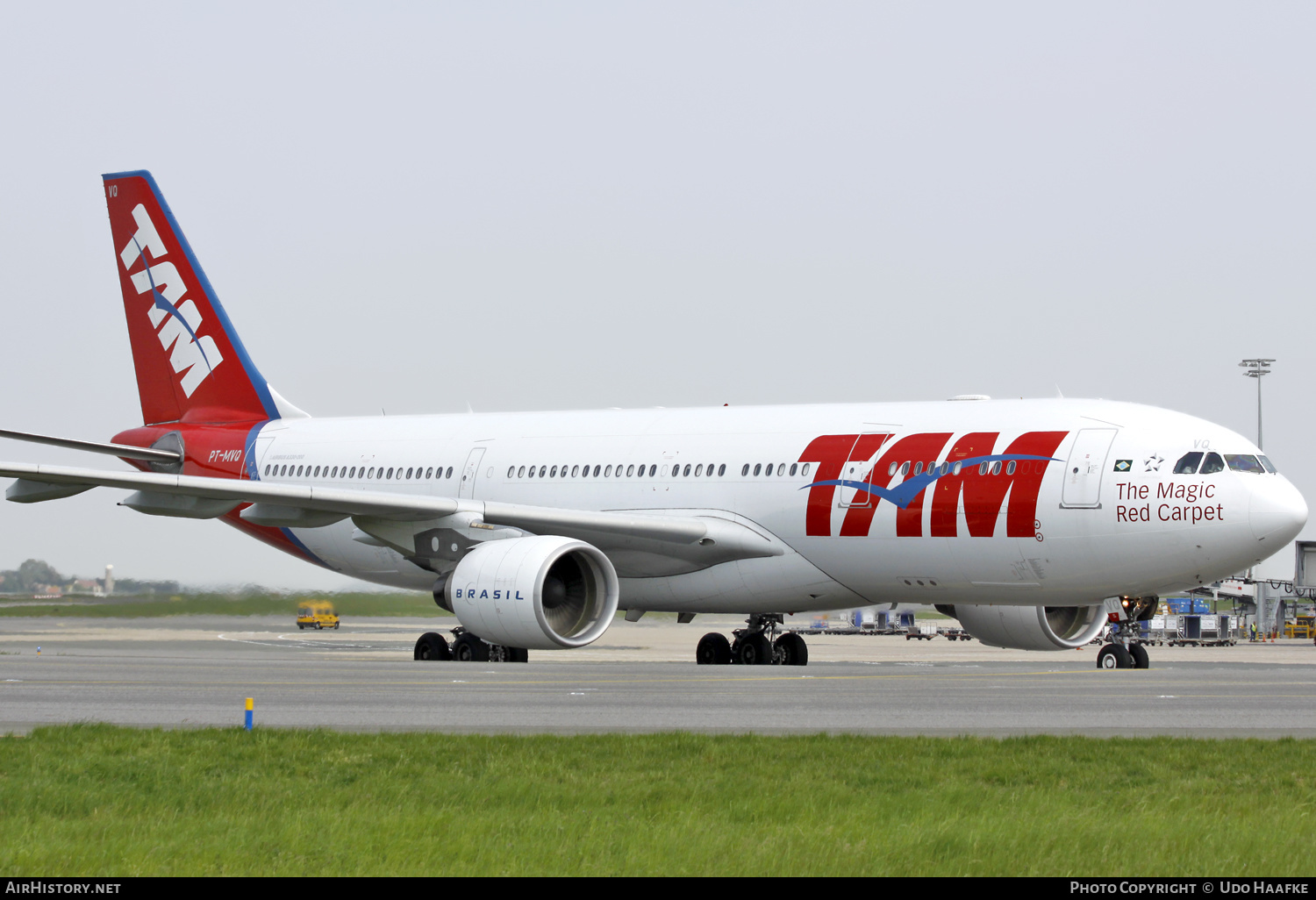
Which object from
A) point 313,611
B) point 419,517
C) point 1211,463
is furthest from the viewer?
point 313,611

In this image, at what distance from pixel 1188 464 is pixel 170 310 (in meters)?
20.7

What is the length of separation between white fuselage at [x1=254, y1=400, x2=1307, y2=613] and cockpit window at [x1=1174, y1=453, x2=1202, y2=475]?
68 millimetres

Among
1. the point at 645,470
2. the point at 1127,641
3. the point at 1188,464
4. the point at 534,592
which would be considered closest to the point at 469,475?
the point at 645,470

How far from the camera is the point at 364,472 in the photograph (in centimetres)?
3022

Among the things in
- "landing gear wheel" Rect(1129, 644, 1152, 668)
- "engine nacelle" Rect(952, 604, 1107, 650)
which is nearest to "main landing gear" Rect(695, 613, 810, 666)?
"engine nacelle" Rect(952, 604, 1107, 650)

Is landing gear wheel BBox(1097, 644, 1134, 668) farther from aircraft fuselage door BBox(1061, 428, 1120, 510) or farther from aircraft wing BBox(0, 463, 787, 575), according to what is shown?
aircraft wing BBox(0, 463, 787, 575)

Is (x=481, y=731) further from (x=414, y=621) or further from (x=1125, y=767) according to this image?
(x=414, y=621)

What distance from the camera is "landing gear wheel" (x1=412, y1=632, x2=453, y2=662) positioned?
26.0 metres

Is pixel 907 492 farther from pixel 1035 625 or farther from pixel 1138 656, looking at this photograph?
pixel 1138 656

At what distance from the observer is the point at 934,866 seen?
7207 millimetres

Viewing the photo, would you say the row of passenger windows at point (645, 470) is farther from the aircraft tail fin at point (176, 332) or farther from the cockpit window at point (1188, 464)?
the aircraft tail fin at point (176, 332)

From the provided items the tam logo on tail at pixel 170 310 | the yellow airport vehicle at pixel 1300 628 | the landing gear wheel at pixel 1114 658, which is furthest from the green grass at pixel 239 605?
the yellow airport vehicle at pixel 1300 628

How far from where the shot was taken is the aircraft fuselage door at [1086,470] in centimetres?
2198

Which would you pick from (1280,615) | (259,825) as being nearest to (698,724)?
(259,825)
